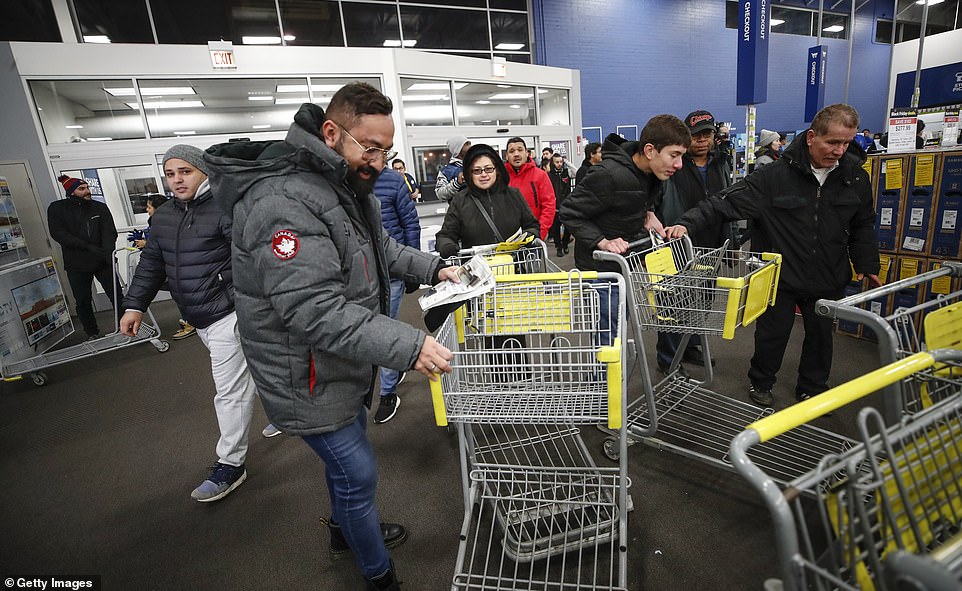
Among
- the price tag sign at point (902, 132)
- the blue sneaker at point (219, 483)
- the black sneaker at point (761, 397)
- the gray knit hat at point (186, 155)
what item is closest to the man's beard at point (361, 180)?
the gray knit hat at point (186, 155)

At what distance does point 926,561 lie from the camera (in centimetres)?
71

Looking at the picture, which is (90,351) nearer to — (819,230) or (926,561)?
(926,561)

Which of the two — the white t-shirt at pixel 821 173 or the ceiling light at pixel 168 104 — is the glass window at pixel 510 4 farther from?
the white t-shirt at pixel 821 173

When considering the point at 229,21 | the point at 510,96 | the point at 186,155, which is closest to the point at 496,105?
the point at 510,96

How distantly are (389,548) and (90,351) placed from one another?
4.48 metres

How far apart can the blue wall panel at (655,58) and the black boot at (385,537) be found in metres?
12.4

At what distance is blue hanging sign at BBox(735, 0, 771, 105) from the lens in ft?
17.6

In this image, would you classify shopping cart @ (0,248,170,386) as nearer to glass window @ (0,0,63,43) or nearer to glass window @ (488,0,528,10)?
glass window @ (0,0,63,43)

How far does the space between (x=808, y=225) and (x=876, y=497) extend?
243cm

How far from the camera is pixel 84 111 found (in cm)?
736

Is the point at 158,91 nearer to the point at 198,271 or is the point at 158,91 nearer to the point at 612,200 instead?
the point at 198,271

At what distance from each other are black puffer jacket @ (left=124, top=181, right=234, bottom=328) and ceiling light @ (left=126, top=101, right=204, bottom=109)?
6.74 m

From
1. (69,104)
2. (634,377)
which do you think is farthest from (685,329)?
(69,104)

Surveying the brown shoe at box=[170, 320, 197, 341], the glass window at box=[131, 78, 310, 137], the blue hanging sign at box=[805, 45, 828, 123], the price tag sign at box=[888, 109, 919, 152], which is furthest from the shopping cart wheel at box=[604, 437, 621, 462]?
the blue hanging sign at box=[805, 45, 828, 123]
